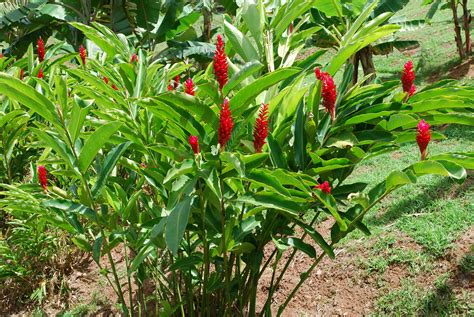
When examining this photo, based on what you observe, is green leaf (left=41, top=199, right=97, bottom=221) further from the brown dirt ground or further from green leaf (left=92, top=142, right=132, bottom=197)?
the brown dirt ground

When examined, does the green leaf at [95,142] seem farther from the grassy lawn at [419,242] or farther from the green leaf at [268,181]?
the grassy lawn at [419,242]

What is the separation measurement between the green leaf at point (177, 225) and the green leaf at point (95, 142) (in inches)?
14.3

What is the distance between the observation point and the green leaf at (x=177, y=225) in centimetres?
132

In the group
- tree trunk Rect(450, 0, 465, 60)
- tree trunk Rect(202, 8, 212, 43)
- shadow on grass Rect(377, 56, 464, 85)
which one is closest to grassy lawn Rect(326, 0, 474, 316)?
tree trunk Rect(202, 8, 212, 43)

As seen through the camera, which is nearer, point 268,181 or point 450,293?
point 268,181

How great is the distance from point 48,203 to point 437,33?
12579mm

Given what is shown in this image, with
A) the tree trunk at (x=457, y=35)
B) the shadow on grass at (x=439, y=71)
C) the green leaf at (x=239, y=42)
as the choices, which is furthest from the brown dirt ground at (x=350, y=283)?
the tree trunk at (x=457, y=35)

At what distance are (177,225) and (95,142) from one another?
487mm

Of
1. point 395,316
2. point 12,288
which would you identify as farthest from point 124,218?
point 12,288

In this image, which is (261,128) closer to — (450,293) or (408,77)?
(408,77)

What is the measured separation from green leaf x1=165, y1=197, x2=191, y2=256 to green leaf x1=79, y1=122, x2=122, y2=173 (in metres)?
0.36

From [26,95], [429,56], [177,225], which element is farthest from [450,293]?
[429,56]

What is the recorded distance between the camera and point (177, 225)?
136cm

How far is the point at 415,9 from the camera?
15.3 m
